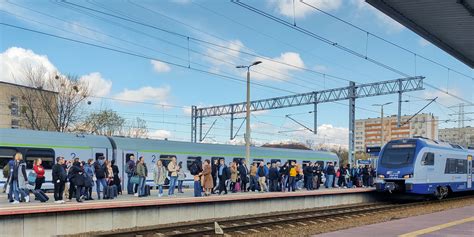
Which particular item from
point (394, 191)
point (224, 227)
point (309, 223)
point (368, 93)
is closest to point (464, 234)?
point (309, 223)

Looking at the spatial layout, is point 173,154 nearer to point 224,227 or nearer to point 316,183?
point 316,183

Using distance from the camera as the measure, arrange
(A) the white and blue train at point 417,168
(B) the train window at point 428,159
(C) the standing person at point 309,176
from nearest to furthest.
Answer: (A) the white and blue train at point 417,168
(B) the train window at point 428,159
(C) the standing person at point 309,176

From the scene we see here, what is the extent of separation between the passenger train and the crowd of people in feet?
3.66

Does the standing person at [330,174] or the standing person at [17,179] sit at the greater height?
the standing person at [17,179]

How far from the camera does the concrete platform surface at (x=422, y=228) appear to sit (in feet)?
38.5

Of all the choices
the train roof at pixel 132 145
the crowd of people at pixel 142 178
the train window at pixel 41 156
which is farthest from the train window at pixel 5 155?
the crowd of people at pixel 142 178

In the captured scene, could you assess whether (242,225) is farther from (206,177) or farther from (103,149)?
(103,149)

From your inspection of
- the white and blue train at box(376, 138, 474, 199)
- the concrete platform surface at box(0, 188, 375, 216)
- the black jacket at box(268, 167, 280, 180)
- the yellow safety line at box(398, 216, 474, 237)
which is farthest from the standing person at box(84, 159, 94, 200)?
the white and blue train at box(376, 138, 474, 199)

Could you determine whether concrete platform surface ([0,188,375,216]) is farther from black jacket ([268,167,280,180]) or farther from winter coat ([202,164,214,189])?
black jacket ([268,167,280,180])

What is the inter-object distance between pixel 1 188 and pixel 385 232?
52.5ft

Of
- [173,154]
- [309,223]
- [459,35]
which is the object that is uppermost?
[459,35]

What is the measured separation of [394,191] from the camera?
23.5m

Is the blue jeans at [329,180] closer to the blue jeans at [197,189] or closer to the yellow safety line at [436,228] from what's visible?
the blue jeans at [197,189]

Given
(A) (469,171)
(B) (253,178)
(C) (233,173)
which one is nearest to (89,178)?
(C) (233,173)
